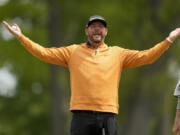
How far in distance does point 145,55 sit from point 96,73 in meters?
0.55

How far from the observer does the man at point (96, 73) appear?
654cm

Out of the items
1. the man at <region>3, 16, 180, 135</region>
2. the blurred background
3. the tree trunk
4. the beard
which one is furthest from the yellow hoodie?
the tree trunk

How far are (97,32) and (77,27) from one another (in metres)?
15.8

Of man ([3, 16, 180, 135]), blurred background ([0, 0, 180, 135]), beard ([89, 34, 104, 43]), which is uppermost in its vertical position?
blurred background ([0, 0, 180, 135])

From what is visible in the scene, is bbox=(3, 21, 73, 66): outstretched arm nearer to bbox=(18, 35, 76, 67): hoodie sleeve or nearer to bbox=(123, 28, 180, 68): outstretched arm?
bbox=(18, 35, 76, 67): hoodie sleeve

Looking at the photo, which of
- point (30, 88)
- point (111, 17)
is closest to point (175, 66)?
point (111, 17)

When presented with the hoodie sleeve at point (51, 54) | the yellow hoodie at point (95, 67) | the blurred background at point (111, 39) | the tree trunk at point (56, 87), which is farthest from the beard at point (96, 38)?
the tree trunk at point (56, 87)

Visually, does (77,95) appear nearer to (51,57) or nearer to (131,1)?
(51,57)

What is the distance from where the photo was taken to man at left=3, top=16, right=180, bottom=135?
21.4 feet

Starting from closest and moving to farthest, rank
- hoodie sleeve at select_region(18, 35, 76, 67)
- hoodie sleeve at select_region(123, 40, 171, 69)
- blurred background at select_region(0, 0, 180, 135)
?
hoodie sleeve at select_region(123, 40, 171, 69) < hoodie sleeve at select_region(18, 35, 76, 67) < blurred background at select_region(0, 0, 180, 135)

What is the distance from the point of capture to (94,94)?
6.52 m

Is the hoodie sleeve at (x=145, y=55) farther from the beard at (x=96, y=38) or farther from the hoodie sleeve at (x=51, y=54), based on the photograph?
the hoodie sleeve at (x=51, y=54)

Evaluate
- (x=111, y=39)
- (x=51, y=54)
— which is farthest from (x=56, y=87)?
(x=51, y=54)

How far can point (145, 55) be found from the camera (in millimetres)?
6699
